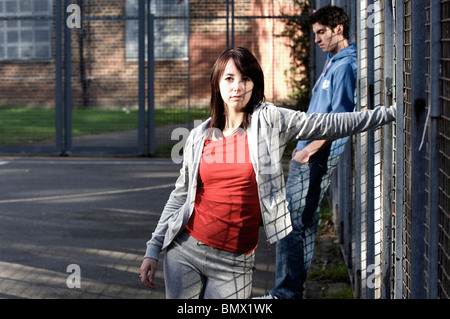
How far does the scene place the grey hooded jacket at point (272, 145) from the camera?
13.1ft

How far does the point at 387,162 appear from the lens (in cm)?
469

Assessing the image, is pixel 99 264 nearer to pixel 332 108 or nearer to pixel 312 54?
pixel 332 108

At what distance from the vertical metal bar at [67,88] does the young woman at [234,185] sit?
12.5 metres

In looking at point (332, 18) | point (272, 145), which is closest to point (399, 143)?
Result: point (272, 145)

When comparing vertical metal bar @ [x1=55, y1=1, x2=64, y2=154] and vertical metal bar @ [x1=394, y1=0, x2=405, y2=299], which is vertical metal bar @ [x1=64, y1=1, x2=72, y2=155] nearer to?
vertical metal bar @ [x1=55, y1=1, x2=64, y2=154]

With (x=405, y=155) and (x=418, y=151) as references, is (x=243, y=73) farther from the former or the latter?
(x=418, y=151)

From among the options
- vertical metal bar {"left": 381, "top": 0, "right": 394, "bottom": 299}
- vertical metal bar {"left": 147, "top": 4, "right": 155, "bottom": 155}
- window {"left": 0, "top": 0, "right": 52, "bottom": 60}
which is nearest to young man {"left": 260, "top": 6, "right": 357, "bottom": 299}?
vertical metal bar {"left": 381, "top": 0, "right": 394, "bottom": 299}

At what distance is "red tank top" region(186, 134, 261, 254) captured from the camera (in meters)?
4.00

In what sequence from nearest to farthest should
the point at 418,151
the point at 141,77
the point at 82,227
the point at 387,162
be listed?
the point at 418,151, the point at 387,162, the point at 82,227, the point at 141,77

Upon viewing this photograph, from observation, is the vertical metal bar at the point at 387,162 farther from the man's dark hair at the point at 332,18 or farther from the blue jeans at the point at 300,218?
the man's dark hair at the point at 332,18

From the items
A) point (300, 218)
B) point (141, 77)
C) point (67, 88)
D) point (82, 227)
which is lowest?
point (82, 227)

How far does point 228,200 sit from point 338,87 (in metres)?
2.35

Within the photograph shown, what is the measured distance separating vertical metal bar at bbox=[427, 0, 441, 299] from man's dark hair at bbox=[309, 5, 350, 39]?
3.53 metres
